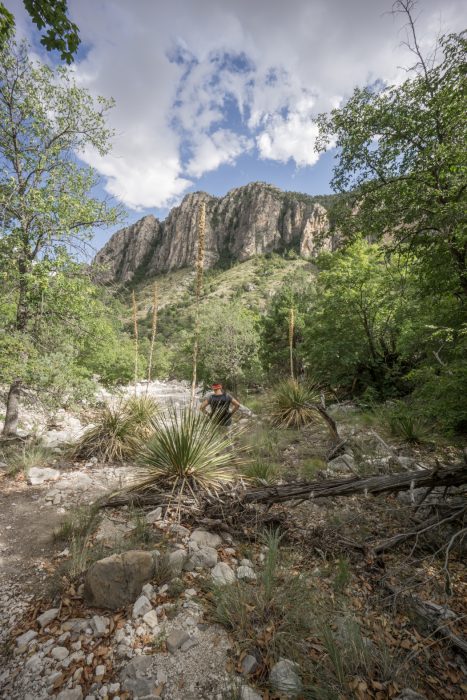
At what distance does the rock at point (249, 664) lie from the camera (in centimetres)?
195

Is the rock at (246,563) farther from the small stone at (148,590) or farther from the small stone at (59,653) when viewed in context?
the small stone at (59,653)

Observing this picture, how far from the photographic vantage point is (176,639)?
6.97 ft

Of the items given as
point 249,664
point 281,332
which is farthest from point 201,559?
point 281,332

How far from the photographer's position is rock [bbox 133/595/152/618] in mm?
2328

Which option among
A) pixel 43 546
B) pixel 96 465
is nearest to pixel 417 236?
pixel 43 546

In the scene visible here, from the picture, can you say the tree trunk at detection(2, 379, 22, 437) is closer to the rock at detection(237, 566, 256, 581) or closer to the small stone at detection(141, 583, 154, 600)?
the small stone at detection(141, 583, 154, 600)

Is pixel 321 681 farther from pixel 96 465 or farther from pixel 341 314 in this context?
pixel 341 314

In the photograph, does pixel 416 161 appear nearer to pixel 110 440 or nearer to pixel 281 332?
pixel 110 440

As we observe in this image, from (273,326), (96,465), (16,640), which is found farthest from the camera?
→ (273,326)

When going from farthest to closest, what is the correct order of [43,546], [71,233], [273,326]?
1. [273,326]
2. [71,233]
3. [43,546]

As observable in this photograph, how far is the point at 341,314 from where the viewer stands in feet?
35.7

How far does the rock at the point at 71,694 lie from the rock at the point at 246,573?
53.0 inches

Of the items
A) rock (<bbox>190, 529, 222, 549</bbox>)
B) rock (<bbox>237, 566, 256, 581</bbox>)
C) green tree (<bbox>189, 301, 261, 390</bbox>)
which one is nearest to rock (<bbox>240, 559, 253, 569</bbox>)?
rock (<bbox>237, 566, 256, 581</bbox>)

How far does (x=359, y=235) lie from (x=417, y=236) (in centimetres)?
134
